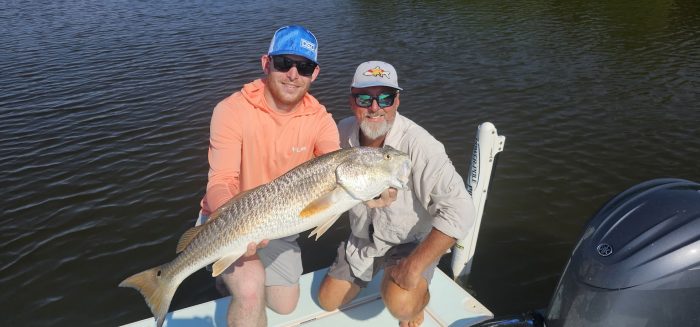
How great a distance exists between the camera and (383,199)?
4156 mm

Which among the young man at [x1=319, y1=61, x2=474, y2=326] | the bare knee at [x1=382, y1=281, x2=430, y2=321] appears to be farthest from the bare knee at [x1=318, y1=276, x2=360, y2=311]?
the bare knee at [x1=382, y1=281, x2=430, y2=321]

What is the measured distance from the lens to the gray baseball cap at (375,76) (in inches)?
169

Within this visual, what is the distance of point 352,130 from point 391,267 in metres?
1.45

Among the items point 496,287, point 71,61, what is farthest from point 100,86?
point 496,287

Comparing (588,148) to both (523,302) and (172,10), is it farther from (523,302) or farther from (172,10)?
(172,10)

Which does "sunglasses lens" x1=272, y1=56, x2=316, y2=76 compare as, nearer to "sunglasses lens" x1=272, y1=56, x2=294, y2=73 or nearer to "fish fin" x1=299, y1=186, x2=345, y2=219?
"sunglasses lens" x1=272, y1=56, x2=294, y2=73

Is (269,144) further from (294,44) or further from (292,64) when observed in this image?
(294,44)

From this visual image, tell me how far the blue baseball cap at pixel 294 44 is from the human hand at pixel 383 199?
147 cm

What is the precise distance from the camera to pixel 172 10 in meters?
27.2

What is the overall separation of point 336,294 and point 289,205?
1.51 metres

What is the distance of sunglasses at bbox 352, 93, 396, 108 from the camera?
4324mm

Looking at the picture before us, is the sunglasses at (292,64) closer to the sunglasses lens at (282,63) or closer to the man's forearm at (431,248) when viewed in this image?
the sunglasses lens at (282,63)

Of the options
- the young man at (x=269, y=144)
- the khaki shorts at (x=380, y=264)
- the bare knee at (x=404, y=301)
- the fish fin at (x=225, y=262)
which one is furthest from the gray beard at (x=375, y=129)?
the fish fin at (x=225, y=262)

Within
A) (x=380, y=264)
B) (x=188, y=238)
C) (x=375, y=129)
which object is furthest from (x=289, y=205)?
(x=380, y=264)
